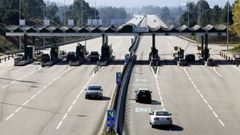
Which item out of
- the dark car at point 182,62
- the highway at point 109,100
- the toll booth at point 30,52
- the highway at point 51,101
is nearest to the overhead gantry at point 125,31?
the toll booth at point 30,52

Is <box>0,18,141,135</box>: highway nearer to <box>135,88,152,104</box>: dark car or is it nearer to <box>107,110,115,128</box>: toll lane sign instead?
<box>135,88,152,104</box>: dark car

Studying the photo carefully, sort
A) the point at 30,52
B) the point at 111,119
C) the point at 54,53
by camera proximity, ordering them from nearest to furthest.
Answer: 1. the point at 111,119
2. the point at 30,52
3. the point at 54,53

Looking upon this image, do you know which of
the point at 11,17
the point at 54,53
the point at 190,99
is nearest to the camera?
the point at 190,99

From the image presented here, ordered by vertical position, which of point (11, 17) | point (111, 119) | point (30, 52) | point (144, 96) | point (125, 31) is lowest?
point (144, 96)

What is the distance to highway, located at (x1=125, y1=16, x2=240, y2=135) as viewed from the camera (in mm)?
41406

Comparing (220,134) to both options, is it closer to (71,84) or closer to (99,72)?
(71,84)

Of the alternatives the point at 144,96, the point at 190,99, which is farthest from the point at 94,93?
the point at 190,99

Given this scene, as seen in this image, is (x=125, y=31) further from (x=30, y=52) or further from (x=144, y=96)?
(x=144, y=96)

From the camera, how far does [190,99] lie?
180 ft

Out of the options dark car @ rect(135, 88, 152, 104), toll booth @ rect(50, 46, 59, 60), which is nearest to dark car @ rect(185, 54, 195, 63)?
toll booth @ rect(50, 46, 59, 60)

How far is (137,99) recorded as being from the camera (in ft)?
173

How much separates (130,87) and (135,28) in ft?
103

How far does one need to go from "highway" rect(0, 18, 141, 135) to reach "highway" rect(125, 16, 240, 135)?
284 centimetres

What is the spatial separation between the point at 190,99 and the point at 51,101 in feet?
42.1
